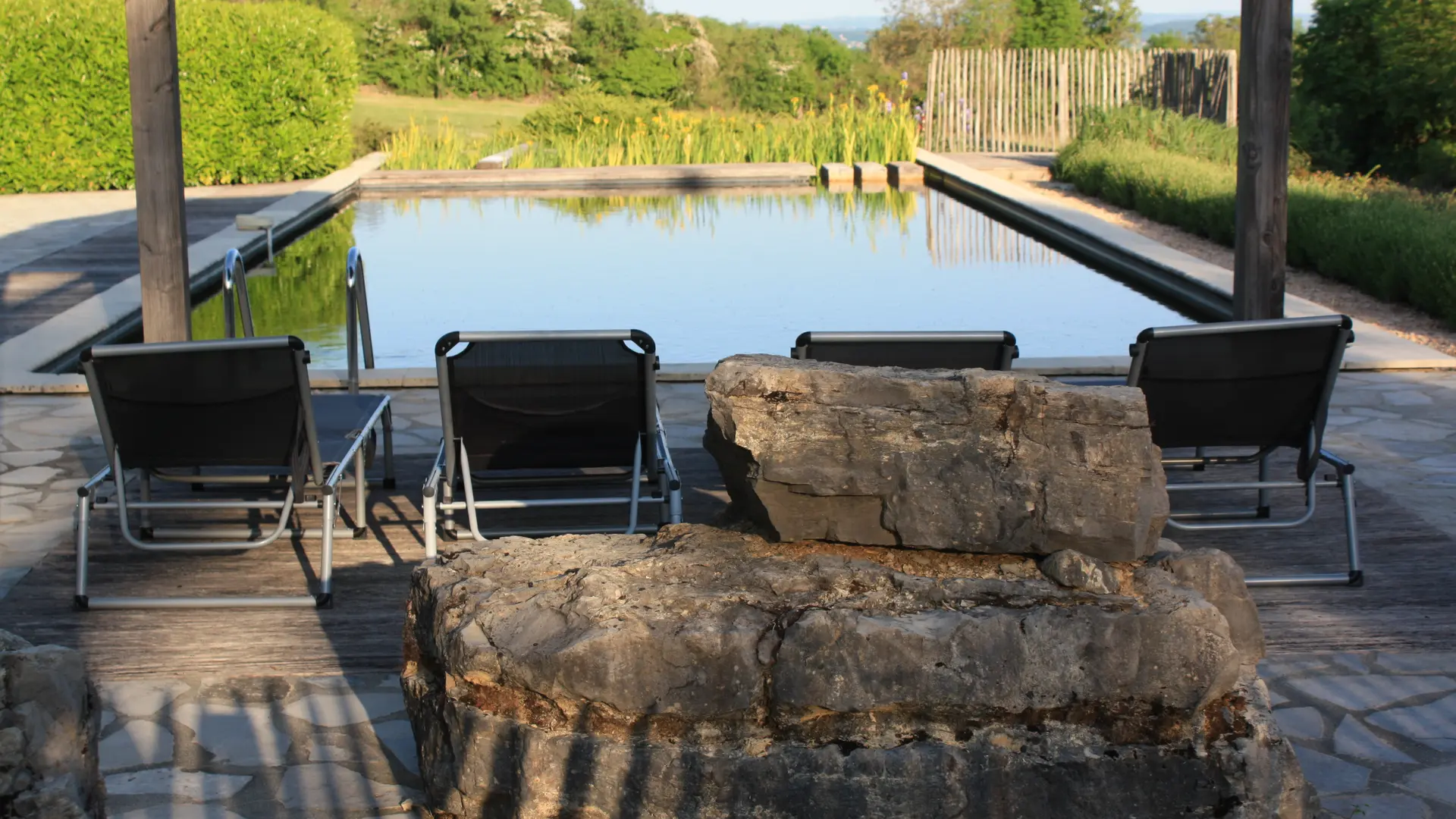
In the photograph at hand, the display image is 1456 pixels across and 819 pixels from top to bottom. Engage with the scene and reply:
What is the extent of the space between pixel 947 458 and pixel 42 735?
1.69 meters

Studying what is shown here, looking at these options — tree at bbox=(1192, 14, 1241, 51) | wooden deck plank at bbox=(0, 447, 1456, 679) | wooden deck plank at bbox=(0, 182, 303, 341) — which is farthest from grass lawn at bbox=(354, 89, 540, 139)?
wooden deck plank at bbox=(0, 447, 1456, 679)

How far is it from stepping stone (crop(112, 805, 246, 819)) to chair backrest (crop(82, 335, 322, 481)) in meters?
1.38

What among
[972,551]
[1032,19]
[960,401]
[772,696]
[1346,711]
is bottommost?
[1346,711]

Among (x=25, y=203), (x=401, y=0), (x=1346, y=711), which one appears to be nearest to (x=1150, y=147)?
(x=25, y=203)

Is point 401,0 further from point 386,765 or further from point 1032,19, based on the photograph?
point 386,765

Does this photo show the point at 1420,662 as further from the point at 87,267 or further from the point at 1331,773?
the point at 87,267

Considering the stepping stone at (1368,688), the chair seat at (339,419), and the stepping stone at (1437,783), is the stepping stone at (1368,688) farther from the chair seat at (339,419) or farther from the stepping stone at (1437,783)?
the chair seat at (339,419)

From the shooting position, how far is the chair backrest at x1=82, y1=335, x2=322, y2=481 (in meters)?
3.95

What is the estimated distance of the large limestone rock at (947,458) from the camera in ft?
9.34

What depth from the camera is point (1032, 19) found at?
2716cm

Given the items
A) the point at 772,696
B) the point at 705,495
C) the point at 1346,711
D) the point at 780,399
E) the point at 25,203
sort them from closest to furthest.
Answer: the point at 772,696 → the point at 780,399 → the point at 1346,711 → the point at 705,495 → the point at 25,203

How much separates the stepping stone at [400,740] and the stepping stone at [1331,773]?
1872 mm

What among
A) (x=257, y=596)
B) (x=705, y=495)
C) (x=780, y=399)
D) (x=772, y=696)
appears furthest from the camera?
(x=705, y=495)

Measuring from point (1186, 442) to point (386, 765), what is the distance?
2569mm
